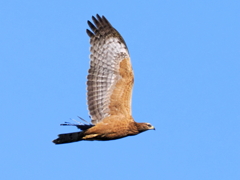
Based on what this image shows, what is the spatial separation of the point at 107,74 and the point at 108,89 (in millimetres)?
392

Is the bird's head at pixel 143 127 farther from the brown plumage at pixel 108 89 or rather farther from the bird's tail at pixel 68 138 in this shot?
the bird's tail at pixel 68 138

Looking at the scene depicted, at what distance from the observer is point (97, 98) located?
10445 mm

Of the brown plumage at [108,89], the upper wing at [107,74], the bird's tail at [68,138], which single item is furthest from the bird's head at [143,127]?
the bird's tail at [68,138]

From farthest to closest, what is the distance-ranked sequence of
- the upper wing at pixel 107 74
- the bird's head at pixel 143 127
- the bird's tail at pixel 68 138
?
the upper wing at pixel 107 74 → the bird's head at pixel 143 127 → the bird's tail at pixel 68 138

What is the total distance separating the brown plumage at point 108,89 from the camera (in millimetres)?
9859

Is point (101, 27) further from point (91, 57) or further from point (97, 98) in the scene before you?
point (97, 98)

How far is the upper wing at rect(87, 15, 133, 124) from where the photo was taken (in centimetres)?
1022

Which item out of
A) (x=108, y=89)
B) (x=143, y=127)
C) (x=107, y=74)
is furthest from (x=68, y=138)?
(x=107, y=74)

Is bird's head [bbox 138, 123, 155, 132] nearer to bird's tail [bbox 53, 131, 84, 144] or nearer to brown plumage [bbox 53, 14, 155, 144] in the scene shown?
brown plumage [bbox 53, 14, 155, 144]

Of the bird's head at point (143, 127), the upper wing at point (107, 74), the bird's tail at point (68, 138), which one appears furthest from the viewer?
the upper wing at point (107, 74)

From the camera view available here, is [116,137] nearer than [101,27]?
Yes

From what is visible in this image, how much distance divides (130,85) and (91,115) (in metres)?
1.25

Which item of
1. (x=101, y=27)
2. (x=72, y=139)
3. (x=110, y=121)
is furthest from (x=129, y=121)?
(x=101, y=27)

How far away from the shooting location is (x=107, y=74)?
1047 cm
